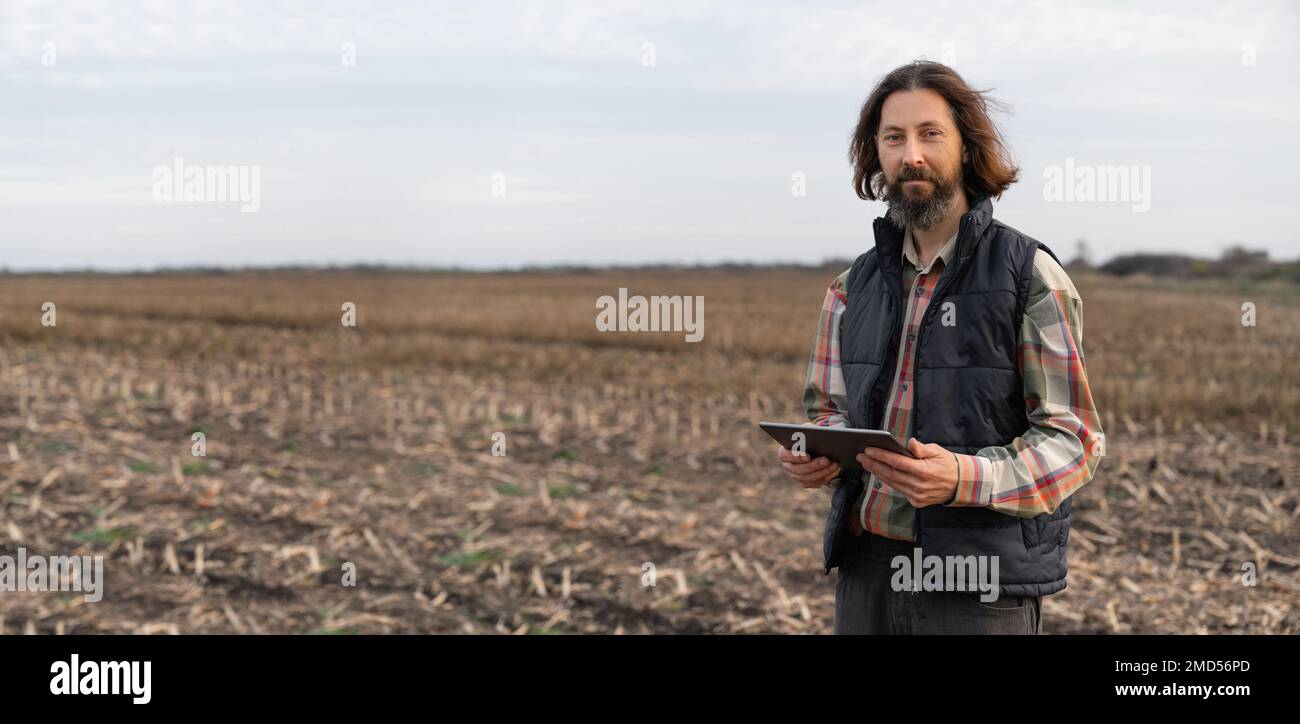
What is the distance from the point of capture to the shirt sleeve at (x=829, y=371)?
2951 mm

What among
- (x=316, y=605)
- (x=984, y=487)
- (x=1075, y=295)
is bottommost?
(x=316, y=605)

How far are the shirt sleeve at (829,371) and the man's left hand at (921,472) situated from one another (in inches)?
18.6

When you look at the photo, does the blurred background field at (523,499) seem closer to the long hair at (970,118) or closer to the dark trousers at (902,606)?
the dark trousers at (902,606)

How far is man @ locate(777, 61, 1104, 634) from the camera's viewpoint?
2.46 m

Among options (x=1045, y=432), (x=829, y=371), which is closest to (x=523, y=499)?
(x=829, y=371)

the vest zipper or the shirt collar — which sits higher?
the shirt collar

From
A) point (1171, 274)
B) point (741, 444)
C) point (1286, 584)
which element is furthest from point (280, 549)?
point (1171, 274)

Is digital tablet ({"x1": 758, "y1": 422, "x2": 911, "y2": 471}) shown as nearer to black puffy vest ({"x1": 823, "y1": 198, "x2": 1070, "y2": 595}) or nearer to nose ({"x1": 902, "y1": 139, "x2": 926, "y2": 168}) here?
black puffy vest ({"x1": 823, "y1": 198, "x2": 1070, "y2": 595})

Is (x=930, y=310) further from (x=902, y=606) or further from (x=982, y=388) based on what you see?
(x=902, y=606)

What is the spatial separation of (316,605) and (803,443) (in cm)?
447

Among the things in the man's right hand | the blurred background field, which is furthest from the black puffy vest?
the blurred background field

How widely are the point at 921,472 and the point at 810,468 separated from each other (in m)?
0.37

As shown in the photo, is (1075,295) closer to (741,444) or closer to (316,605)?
(316,605)

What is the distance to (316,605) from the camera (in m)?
6.18
